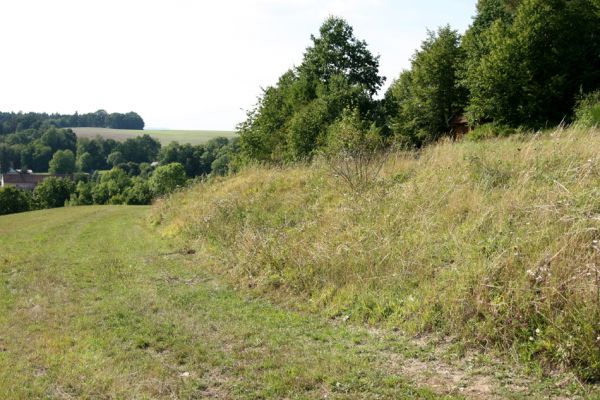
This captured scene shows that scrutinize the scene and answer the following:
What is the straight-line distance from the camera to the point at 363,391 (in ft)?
13.7

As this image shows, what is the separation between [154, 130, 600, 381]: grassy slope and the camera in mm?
4676

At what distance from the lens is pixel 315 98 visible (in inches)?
1437

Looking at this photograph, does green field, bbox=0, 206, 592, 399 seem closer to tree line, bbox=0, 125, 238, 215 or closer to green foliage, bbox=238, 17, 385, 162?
green foliage, bbox=238, 17, 385, 162

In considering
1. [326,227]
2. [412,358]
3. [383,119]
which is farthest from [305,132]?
[412,358]

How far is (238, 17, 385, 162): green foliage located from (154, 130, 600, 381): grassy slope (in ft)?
57.9

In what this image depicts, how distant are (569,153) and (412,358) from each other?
5391mm

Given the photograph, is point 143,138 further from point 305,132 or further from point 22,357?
point 22,357

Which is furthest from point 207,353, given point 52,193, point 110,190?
point 52,193

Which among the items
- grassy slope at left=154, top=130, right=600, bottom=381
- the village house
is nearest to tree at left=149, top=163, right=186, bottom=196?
the village house

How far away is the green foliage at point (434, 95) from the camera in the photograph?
36094 mm

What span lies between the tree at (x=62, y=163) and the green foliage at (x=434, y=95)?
107 metres

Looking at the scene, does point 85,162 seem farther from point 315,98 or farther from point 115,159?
point 315,98

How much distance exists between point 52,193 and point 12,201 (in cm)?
1107

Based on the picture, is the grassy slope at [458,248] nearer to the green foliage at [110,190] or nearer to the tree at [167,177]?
the tree at [167,177]
